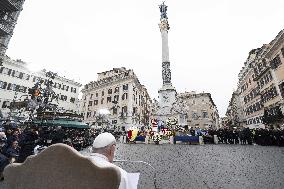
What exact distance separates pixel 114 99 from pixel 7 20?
103 ft

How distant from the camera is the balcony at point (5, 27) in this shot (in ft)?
82.7

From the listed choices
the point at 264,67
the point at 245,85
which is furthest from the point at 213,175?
the point at 245,85

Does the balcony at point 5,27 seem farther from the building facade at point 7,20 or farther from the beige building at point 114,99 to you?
the beige building at point 114,99

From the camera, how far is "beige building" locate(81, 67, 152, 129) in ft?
169

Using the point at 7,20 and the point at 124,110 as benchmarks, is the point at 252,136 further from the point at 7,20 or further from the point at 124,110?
the point at 124,110

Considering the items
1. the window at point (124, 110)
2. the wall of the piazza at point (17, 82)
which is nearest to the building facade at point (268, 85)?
the window at point (124, 110)

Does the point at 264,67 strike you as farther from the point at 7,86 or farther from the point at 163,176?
the point at 7,86

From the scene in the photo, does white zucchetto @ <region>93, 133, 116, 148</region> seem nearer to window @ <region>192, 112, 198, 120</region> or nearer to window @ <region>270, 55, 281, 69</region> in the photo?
window @ <region>270, 55, 281, 69</region>

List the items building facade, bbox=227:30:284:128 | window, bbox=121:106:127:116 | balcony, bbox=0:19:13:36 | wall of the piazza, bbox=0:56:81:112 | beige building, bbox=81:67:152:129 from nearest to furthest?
balcony, bbox=0:19:13:36 → building facade, bbox=227:30:284:128 → wall of the piazza, bbox=0:56:81:112 → window, bbox=121:106:127:116 → beige building, bbox=81:67:152:129

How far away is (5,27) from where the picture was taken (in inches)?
1014

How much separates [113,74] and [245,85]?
3377 centimetres

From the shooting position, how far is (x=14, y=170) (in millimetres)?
1773

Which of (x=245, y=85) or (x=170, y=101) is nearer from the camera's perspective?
(x=170, y=101)

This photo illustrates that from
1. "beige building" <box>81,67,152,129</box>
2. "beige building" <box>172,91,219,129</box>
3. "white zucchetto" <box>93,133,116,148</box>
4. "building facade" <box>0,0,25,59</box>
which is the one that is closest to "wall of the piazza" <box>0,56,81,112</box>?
"beige building" <box>81,67,152,129</box>
